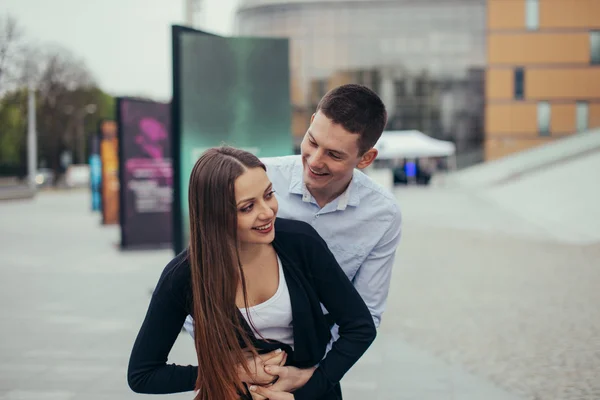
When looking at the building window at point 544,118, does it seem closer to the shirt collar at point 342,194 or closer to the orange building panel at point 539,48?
the orange building panel at point 539,48

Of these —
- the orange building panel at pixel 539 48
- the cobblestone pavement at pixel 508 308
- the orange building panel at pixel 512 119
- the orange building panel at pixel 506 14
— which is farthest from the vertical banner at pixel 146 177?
the orange building panel at pixel 512 119

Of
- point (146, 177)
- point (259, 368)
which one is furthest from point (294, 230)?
point (146, 177)

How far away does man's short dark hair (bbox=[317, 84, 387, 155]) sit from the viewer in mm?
2559

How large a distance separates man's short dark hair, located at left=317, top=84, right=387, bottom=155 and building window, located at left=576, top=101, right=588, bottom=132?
54690 mm

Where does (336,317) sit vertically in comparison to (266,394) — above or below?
above

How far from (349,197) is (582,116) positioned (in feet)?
180

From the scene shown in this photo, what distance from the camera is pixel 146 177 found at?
531 inches

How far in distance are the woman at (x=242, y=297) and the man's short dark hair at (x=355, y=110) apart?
45 centimetres

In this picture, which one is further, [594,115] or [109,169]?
[594,115]

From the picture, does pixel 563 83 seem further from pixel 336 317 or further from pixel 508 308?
pixel 336 317

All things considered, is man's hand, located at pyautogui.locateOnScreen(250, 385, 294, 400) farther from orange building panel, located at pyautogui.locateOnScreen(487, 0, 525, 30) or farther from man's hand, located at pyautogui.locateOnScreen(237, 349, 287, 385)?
orange building panel, located at pyautogui.locateOnScreen(487, 0, 525, 30)

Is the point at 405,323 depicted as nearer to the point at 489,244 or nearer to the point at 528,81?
the point at 489,244

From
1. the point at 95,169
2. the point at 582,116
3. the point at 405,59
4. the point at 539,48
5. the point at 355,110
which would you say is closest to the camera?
the point at 355,110

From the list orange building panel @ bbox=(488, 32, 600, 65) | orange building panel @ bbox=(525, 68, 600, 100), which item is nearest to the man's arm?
orange building panel @ bbox=(488, 32, 600, 65)
